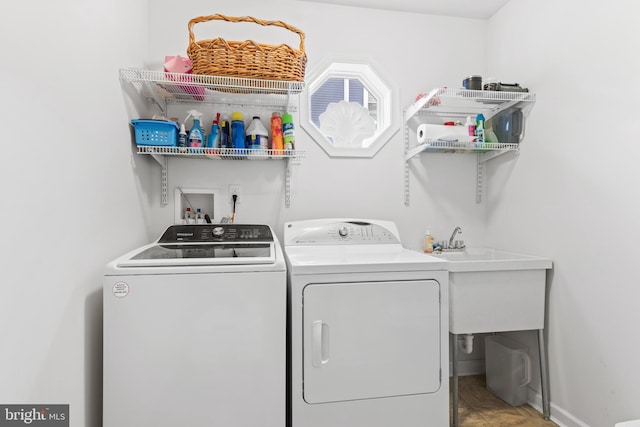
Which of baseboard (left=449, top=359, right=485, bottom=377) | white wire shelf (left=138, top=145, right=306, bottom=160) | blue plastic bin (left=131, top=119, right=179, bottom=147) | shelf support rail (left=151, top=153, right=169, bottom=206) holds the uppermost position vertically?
blue plastic bin (left=131, top=119, right=179, bottom=147)

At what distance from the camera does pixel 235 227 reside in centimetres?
202

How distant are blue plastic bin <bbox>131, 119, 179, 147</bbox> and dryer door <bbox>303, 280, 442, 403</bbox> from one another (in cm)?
114

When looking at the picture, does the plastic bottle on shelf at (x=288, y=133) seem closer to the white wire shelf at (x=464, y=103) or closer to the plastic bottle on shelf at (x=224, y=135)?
the plastic bottle on shelf at (x=224, y=135)

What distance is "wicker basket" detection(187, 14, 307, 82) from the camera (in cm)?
173

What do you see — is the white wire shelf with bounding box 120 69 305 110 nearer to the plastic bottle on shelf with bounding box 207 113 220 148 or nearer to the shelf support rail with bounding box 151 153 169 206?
the plastic bottle on shelf with bounding box 207 113 220 148

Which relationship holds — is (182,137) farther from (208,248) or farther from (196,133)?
(208,248)

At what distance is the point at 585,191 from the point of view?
1.73 meters

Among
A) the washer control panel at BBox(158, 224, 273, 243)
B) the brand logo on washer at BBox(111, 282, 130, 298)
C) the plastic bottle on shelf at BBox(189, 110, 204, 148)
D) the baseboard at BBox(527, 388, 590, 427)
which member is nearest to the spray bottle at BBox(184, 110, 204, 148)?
the plastic bottle on shelf at BBox(189, 110, 204, 148)

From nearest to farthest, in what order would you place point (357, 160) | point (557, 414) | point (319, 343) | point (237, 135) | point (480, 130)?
point (319, 343) → point (557, 414) → point (237, 135) → point (480, 130) → point (357, 160)

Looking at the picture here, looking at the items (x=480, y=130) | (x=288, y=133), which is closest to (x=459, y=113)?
(x=480, y=130)

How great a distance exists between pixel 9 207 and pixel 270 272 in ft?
2.81

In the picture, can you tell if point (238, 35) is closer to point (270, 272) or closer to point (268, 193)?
point (268, 193)

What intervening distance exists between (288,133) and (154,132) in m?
0.76

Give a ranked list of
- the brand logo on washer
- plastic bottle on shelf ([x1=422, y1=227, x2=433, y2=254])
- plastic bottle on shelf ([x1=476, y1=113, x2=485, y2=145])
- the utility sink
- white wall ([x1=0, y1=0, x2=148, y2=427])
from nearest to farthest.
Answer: white wall ([x1=0, y1=0, x2=148, y2=427]) < the brand logo on washer < the utility sink < plastic bottle on shelf ([x1=476, y1=113, x2=485, y2=145]) < plastic bottle on shelf ([x1=422, y1=227, x2=433, y2=254])
